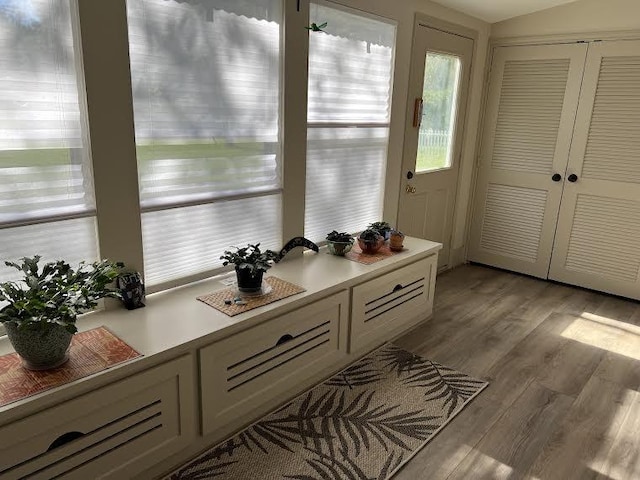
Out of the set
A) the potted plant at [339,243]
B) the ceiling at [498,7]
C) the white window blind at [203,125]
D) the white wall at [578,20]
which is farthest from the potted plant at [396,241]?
the white wall at [578,20]

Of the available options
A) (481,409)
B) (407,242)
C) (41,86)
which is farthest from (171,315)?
(407,242)

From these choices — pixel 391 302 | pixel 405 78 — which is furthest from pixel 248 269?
pixel 405 78

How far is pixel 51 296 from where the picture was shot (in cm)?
151

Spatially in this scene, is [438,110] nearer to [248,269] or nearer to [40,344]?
[248,269]

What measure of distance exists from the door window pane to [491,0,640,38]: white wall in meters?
0.60

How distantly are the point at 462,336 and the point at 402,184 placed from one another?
3.64 ft

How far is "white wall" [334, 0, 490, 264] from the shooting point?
3.01m

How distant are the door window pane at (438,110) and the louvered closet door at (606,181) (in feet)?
3.02

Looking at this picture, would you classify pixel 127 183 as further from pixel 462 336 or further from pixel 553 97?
pixel 553 97

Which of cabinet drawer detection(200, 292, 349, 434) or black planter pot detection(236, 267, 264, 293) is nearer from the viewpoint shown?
cabinet drawer detection(200, 292, 349, 434)

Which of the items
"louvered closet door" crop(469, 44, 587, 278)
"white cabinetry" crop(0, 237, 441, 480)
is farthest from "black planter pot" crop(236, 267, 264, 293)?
"louvered closet door" crop(469, 44, 587, 278)

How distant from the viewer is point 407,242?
315cm

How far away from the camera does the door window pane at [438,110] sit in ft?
11.4

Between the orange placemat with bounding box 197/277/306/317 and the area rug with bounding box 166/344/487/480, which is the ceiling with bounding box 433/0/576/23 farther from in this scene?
the area rug with bounding box 166/344/487/480
